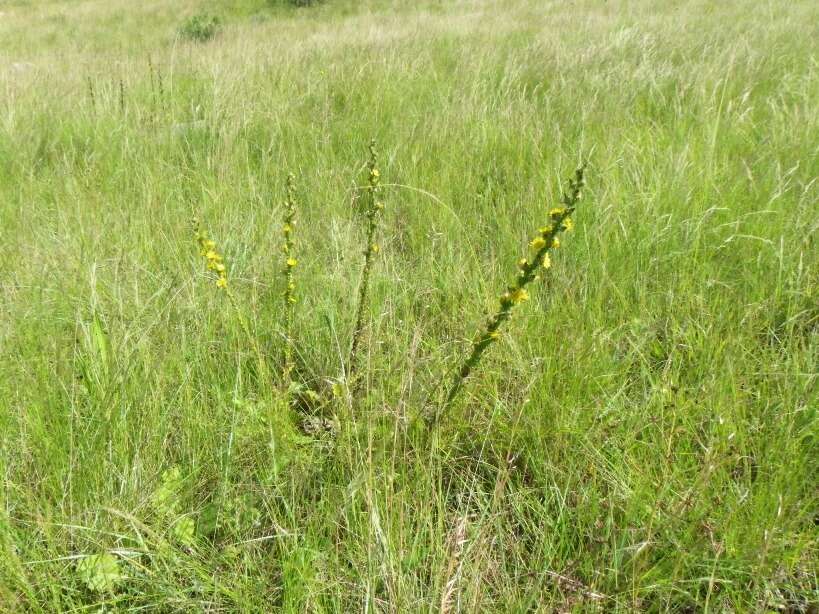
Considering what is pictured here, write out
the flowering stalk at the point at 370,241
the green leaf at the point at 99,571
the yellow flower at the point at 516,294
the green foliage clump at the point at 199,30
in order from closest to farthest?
1. the green leaf at the point at 99,571
2. the yellow flower at the point at 516,294
3. the flowering stalk at the point at 370,241
4. the green foliage clump at the point at 199,30

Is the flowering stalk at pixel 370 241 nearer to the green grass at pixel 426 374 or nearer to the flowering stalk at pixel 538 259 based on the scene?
the green grass at pixel 426 374

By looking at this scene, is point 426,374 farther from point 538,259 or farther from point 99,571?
point 99,571

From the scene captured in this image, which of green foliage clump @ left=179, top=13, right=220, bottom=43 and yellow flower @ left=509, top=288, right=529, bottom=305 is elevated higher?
green foliage clump @ left=179, top=13, right=220, bottom=43

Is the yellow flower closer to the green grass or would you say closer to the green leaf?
the green grass

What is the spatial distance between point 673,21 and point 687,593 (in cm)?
639

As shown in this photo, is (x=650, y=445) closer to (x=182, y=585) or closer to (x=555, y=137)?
(x=182, y=585)

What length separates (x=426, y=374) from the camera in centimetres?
146

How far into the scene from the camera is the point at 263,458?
4.05 feet

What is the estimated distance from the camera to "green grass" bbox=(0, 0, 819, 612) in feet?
3.23

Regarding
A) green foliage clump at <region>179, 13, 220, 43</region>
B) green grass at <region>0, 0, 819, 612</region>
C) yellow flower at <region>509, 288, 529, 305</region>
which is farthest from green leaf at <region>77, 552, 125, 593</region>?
green foliage clump at <region>179, 13, 220, 43</region>

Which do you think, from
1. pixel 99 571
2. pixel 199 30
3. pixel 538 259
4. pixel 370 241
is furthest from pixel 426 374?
pixel 199 30

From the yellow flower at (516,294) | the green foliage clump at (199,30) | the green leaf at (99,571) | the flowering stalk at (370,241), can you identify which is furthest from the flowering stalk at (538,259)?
the green foliage clump at (199,30)

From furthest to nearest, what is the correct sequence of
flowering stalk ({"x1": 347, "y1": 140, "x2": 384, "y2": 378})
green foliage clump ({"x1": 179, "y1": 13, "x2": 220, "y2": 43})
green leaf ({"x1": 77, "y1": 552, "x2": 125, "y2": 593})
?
1. green foliage clump ({"x1": 179, "y1": 13, "x2": 220, "y2": 43})
2. flowering stalk ({"x1": 347, "y1": 140, "x2": 384, "y2": 378})
3. green leaf ({"x1": 77, "y1": 552, "x2": 125, "y2": 593})

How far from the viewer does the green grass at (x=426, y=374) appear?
0.98m
